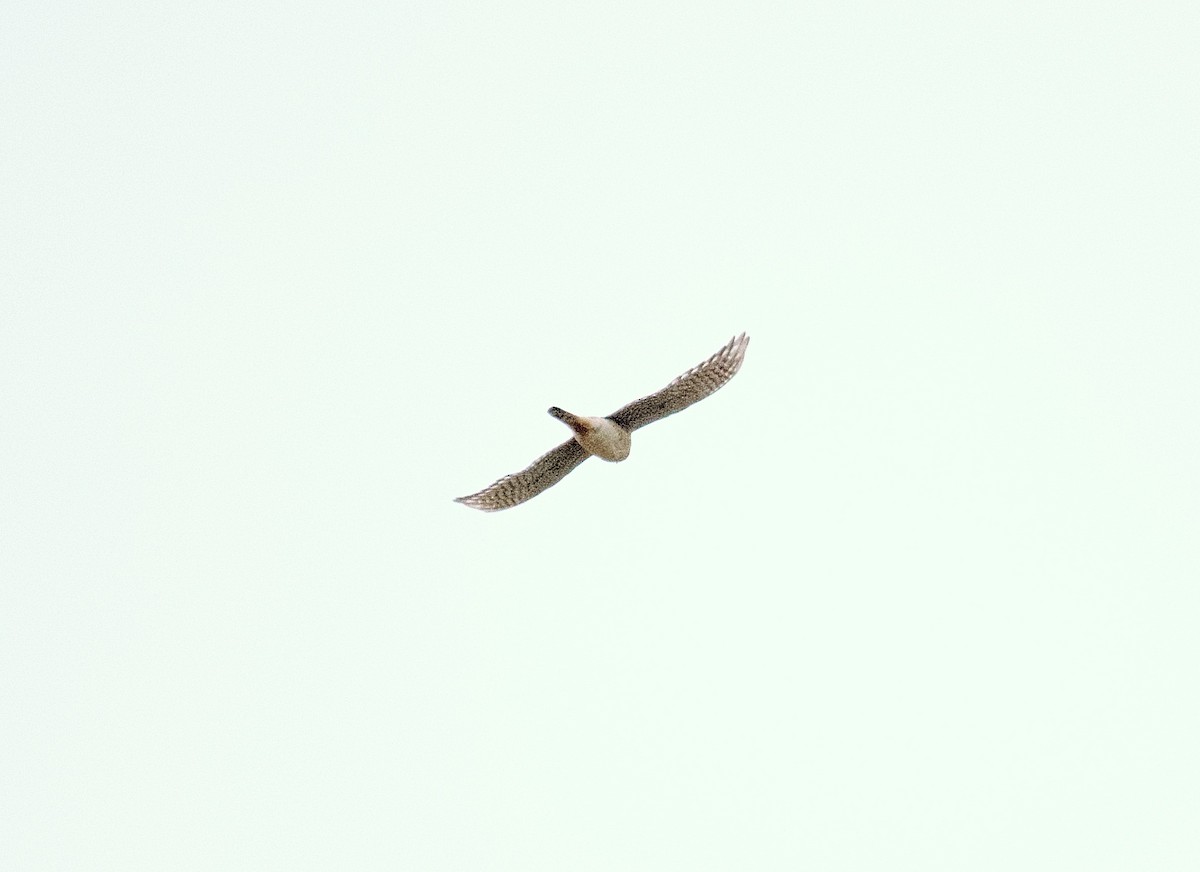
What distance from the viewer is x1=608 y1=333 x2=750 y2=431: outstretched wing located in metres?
21.1

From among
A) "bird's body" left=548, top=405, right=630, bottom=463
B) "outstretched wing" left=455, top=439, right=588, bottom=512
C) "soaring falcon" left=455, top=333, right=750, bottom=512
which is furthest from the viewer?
"outstretched wing" left=455, top=439, right=588, bottom=512

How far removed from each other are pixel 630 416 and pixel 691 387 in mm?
973

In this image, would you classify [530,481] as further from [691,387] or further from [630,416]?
[691,387]

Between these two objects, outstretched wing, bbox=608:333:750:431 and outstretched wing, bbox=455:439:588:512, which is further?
outstretched wing, bbox=455:439:588:512

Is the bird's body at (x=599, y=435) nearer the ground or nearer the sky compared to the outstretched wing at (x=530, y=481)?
nearer the ground

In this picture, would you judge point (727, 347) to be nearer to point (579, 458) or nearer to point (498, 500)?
point (579, 458)

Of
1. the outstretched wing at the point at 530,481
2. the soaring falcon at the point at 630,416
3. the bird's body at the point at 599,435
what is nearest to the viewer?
the bird's body at the point at 599,435

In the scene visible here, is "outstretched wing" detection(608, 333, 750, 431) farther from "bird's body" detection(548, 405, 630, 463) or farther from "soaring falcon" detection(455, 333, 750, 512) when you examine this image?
"bird's body" detection(548, 405, 630, 463)

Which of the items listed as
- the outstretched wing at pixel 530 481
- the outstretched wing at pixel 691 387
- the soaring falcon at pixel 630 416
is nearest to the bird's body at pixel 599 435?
the soaring falcon at pixel 630 416

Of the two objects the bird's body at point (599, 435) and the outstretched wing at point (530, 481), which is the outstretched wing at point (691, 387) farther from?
the outstretched wing at point (530, 481)

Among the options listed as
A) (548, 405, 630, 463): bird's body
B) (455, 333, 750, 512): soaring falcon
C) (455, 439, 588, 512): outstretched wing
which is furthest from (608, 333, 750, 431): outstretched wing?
(455, 439, 588, 512): outstretched wing

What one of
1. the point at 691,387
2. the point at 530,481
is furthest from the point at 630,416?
the point at 530,481

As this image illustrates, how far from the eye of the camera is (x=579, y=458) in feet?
74.7

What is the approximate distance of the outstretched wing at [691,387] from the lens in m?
21.1
